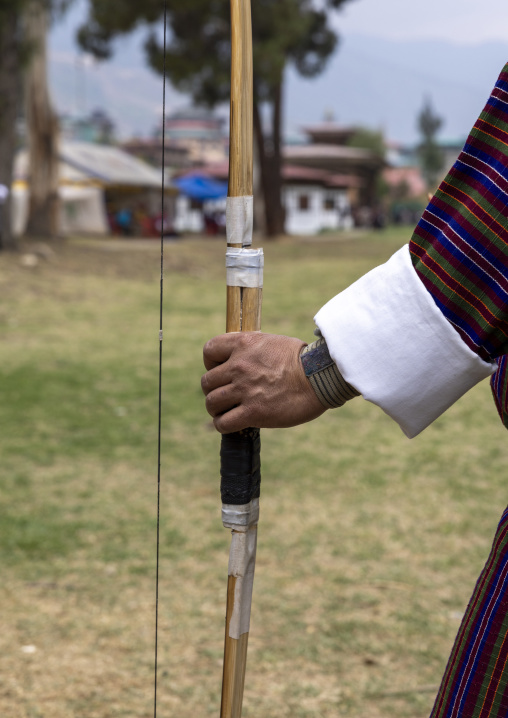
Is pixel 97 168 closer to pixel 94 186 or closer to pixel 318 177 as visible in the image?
pixel 94 186

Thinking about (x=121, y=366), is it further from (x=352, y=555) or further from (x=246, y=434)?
(x=246, y=434)

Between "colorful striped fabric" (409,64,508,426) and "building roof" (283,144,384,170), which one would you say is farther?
"building roof" (283,144,384,170)

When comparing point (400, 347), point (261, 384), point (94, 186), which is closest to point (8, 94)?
point (261, 384)

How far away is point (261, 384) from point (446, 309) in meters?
0.30

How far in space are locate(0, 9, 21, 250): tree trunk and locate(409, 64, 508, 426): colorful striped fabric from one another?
42.5ft

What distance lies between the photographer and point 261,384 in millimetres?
1276

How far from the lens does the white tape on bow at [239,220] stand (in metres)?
1.50

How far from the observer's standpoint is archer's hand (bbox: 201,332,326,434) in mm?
1265

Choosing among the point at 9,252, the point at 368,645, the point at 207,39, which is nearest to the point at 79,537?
the point at 368,645

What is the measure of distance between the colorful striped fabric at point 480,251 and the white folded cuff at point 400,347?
2cm

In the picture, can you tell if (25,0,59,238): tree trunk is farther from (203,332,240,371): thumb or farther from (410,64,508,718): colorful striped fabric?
(410,64,508,718): colorful striped fabric

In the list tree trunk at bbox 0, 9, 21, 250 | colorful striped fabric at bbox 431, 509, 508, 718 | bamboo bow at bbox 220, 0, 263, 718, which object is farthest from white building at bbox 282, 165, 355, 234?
colorful striped fabric at bbox 431, 509, 508, 718

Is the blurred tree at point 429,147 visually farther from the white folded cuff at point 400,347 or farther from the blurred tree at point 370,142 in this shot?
the white folded cuff at point 400,347

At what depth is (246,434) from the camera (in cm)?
147
